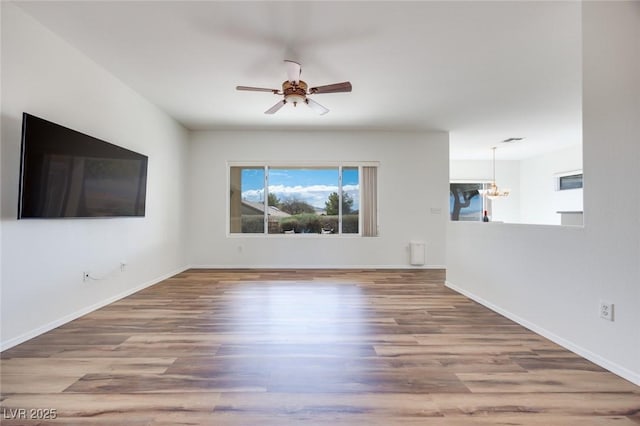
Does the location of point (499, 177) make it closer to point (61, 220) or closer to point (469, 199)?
point (469, 199)

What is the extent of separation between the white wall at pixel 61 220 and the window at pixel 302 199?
1635 millimetres

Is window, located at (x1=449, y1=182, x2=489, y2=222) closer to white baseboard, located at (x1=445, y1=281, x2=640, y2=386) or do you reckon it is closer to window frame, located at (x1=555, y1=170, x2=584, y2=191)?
window frame, located at (x1=555, y1=170, x2=584, y2=191)

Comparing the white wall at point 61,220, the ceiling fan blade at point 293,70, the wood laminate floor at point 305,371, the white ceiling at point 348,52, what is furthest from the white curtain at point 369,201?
the white wall at point 61,220

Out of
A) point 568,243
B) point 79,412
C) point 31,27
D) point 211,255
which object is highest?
point 31,27

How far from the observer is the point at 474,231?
11.6 feet

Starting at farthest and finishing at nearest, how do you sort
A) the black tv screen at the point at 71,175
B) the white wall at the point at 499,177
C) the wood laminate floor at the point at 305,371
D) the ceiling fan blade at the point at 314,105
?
the white wall at the point at 499,177, the ceiling fan blade at the point at 314,105, the black tv screen at the point at 71,175, the wood laminate floor at the point at 305,371

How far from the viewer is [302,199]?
18.8 ft

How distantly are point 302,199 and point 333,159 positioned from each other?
39.1 inches

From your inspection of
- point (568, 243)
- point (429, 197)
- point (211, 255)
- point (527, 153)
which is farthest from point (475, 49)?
point (527, 153)

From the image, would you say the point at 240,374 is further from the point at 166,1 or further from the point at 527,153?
the point at 527,153

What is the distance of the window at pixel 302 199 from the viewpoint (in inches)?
221

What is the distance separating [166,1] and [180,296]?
3092mm

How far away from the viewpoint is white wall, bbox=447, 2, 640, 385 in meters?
1.78

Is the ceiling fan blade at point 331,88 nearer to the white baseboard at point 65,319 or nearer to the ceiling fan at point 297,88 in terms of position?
→ the ceiling fan at point 297,88
